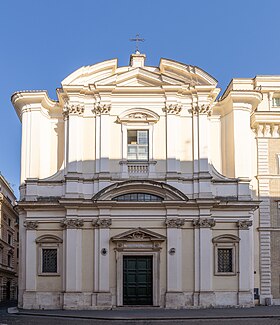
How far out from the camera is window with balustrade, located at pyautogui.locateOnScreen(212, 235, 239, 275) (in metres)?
33.4

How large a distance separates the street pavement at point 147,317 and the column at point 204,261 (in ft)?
3.10

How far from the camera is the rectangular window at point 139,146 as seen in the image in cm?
3444

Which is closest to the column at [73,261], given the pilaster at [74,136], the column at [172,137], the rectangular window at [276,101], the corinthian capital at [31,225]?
the corinthian capital at [31,225]

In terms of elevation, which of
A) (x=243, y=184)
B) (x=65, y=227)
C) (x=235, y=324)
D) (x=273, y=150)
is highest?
(x=273, y=150)

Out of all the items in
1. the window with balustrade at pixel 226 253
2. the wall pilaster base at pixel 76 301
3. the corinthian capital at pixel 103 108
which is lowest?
the wall pilaster base at pixel 76 301

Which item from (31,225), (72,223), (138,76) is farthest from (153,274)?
(138,76)

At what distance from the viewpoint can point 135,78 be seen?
35.2 meters

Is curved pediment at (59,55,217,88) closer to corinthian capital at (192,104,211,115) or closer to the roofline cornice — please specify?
corinthian capital at (192,104,211,115)

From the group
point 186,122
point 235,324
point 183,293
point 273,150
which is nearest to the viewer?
point 235,324

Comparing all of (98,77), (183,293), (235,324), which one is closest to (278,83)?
(98,77)

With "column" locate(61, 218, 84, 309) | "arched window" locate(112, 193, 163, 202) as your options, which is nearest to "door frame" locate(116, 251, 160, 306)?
"column" locate(61, 218, 84, 309)

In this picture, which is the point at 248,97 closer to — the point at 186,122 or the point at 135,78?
the point at 186,122

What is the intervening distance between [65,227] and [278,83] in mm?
15418

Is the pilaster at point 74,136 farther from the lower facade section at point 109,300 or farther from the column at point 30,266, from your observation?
the lower facade section at point 109,300
